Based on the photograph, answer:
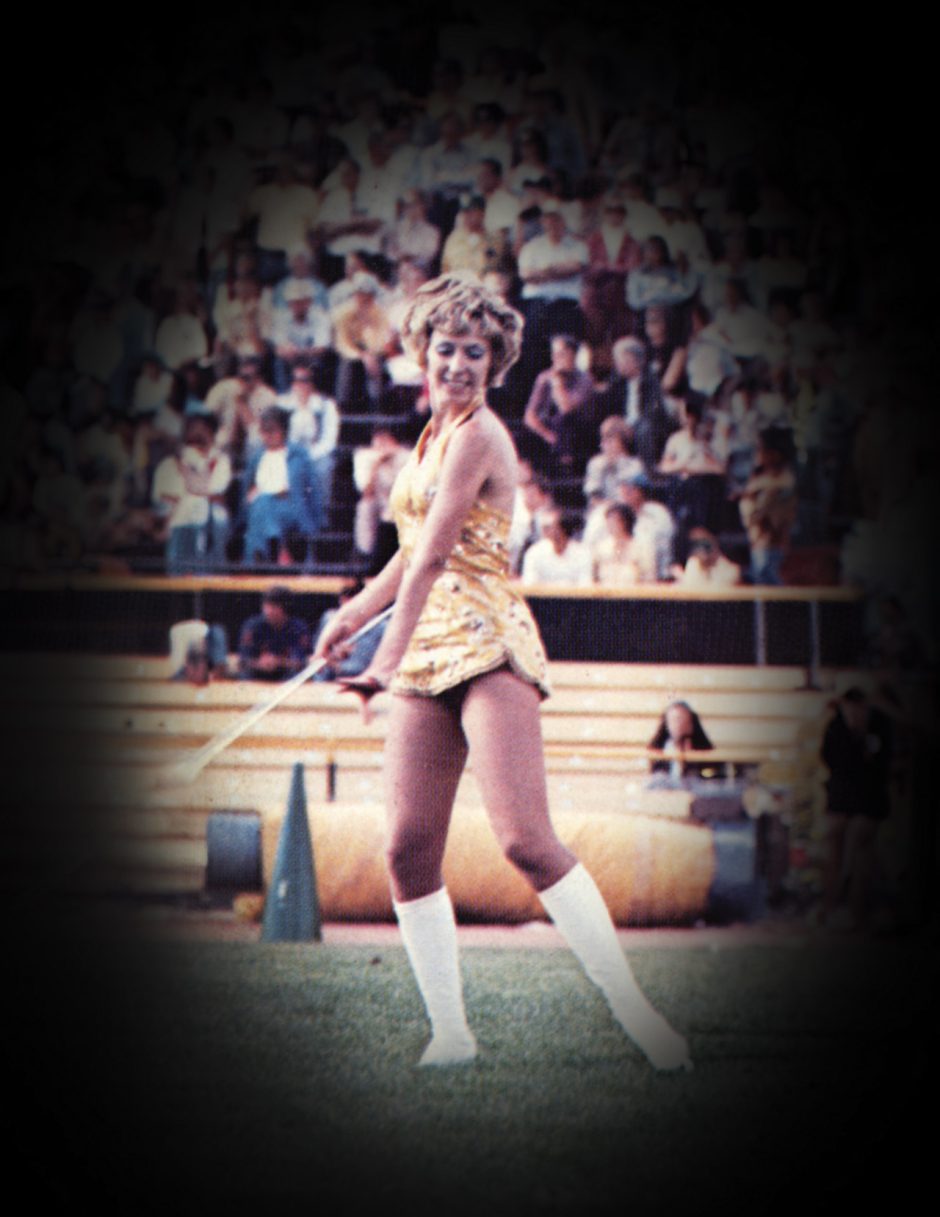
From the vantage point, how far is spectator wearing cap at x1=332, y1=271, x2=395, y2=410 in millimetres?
3814

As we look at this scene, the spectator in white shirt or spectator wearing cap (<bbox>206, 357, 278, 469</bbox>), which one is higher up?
spectator wearing cap (<bbox>206, 357, 278, 469</bbox>)

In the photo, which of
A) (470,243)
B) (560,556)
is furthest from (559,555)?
(470,243)

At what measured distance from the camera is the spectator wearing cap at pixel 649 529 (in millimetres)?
3865

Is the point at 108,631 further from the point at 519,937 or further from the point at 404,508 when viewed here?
the point at 519,937

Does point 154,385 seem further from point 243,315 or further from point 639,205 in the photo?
point 639,205

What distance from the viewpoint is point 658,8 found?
3.87 meters

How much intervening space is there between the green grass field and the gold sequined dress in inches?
28.4

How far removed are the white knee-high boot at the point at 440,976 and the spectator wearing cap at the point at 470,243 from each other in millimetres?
1541

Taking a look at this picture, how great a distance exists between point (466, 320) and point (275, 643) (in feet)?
3.08

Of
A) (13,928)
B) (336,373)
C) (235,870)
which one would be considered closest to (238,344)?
(336,373)

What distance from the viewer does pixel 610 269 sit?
386 cm

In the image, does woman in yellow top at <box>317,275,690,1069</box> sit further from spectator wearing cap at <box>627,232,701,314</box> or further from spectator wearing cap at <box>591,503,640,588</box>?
spectator wearing cap at <box>627,232,701,314</box>

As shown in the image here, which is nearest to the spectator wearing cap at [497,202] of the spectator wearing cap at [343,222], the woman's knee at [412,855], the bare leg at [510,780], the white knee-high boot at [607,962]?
the spectator wearing cap at [343,222]

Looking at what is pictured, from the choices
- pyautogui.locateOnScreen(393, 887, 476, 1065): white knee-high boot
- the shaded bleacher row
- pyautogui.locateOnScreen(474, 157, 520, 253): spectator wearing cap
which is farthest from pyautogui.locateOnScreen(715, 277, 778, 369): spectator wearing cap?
pyautogui.locateOnScreen(393, 887, 476, 1065): white knee-high boot
